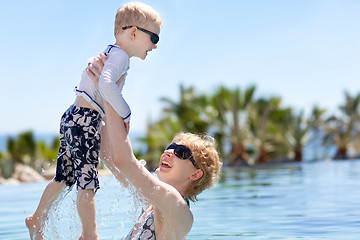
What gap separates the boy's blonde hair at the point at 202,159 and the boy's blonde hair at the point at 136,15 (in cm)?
72

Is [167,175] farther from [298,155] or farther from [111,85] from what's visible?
[298,155]

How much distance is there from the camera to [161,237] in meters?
3.20

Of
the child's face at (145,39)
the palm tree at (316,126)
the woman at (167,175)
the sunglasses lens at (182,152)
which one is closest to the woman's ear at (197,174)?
the woman at (167,175)

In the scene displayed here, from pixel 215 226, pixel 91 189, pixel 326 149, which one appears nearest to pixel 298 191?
pixel 215 226

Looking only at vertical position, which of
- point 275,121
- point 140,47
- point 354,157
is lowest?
point 354,157

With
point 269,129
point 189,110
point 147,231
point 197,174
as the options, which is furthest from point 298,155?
point 147,231

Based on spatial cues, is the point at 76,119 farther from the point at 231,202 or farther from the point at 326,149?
the point at 326,149

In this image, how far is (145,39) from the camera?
3291 mm

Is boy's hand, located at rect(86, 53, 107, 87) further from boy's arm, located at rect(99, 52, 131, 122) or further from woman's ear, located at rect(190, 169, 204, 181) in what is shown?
woman's ear, located at rect(190, 169, 204, 181)

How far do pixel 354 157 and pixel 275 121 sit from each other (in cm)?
374

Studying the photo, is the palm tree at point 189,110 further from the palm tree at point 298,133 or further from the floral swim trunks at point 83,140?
the floral swim trunks at point 83,140

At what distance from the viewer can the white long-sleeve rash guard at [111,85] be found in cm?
299

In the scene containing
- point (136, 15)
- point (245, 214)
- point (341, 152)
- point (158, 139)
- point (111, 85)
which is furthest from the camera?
point (341, 152)

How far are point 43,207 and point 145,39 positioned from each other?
1.36 metres
